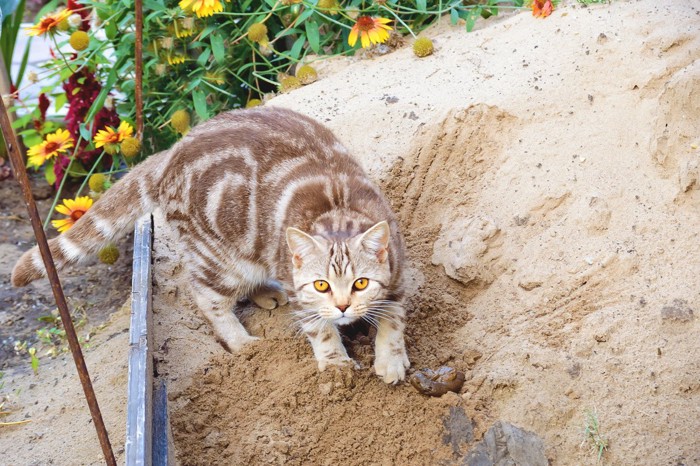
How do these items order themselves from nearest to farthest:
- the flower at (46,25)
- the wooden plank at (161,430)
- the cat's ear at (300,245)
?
the wooden plank at (161,430) < the cat's ear at (300,245) < the flower at (46,25)

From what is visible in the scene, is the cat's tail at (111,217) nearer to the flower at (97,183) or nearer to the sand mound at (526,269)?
the sand mound at (526,269)

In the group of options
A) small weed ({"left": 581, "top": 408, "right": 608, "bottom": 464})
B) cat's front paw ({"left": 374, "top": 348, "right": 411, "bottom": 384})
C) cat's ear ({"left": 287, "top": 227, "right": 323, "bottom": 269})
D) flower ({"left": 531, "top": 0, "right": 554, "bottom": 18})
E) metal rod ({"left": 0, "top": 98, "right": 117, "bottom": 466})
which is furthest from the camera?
flower ({"left": 531, "top": 0, "right": 554, "bottom": 18})

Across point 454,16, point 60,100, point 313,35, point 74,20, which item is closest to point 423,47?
point 454,16

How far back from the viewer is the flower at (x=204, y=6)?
14.9ft

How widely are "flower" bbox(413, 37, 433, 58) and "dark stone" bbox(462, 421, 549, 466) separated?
7.94ft

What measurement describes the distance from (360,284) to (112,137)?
7.61 ft

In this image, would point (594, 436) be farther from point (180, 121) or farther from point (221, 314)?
point (180, 121)

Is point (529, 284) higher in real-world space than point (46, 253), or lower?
lower

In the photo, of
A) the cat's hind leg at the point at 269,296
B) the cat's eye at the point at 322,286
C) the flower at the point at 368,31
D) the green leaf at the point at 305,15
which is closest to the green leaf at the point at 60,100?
the green leaf at the point at 305,15

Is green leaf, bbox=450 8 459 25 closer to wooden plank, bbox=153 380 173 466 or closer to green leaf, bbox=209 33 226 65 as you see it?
green leaf, bbox=209 33 226 65

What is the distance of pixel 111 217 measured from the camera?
162 inches

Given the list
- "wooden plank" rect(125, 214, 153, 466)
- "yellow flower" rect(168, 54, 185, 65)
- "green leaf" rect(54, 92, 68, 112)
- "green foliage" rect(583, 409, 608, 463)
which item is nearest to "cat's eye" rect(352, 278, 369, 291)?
"wooden plank" rect(125, 214, 153, 466)

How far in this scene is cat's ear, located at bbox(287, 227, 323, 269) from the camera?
3.31 meters

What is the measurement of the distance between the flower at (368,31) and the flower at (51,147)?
1919mm
